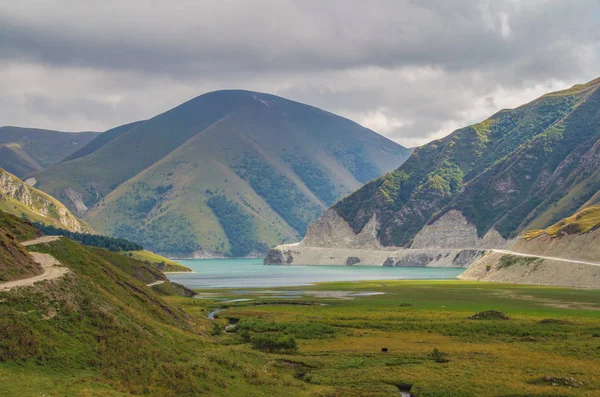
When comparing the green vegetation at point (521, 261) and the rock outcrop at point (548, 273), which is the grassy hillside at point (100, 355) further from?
the green vegetation at point (521, 261)

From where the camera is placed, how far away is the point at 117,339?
174 feet

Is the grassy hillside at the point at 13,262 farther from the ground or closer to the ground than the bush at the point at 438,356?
farther from the ground

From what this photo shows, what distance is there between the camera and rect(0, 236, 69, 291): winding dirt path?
55031 millimetres

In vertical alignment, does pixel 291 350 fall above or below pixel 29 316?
below

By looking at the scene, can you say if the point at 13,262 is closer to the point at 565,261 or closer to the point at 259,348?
the point at 259,348

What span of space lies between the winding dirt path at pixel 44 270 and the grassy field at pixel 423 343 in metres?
16.3

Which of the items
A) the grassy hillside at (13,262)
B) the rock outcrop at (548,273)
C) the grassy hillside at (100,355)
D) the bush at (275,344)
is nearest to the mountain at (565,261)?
the rock outcrop at (548,273)

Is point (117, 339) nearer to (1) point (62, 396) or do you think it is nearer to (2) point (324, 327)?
(1) point (62, 396)

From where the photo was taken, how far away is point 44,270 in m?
66.7

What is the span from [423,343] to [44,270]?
3671 centimetres

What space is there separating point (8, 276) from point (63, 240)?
25.8m

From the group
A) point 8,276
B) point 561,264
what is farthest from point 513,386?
point 561,264

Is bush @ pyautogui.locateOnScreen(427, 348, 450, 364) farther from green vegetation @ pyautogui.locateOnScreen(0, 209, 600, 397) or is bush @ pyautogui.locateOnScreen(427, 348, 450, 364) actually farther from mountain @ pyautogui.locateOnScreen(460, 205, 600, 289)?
mountain @ pyautogui.locateOnScreen(460, 205, 600, 289)

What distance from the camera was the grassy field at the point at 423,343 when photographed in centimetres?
5559
